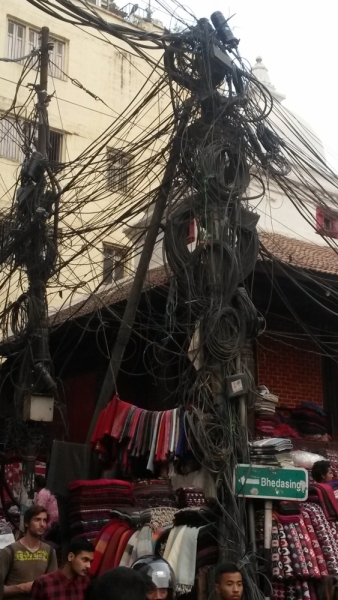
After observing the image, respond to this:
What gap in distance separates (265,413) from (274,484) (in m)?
3.14

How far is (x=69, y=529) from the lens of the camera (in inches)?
308

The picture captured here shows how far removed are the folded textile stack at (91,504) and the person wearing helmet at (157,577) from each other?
8.43 feet

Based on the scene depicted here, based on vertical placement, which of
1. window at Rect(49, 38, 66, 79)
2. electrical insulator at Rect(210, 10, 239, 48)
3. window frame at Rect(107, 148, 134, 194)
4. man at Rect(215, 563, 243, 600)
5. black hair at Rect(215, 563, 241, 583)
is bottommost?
man at Rect(215, 563, 243, 600)

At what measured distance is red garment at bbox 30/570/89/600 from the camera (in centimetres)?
518

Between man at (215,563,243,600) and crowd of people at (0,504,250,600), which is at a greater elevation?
crowd of people at (0,504,250,600)

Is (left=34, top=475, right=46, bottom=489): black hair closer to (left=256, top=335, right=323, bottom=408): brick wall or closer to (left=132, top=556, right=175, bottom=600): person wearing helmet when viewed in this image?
(left=256, top=335, right=323, bottom=408): brick wall

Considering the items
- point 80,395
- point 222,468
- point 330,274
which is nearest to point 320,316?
point 330,274

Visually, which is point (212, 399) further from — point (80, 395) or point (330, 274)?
point (80, 395)

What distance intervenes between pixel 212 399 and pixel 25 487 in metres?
3.47

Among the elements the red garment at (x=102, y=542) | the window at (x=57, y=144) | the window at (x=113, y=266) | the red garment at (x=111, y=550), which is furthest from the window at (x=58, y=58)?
the red garment at (x=111, y=550)

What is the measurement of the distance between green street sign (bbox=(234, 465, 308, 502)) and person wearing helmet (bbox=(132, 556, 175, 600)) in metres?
2.00

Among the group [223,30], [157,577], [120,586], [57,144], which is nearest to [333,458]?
[223,30]

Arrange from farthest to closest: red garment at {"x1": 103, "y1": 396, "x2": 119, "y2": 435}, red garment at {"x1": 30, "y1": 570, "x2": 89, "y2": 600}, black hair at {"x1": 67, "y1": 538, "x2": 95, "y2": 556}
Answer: red garment at {"x1": 103, "y1": 396, "x2": 119, "y2": 435}
black hair at {"x1": 67, "y1": 538, "x2": 95, "y2": 556}
red garment at {"x1": 30, "y1": 570, "x2": 89, "y2": 600}

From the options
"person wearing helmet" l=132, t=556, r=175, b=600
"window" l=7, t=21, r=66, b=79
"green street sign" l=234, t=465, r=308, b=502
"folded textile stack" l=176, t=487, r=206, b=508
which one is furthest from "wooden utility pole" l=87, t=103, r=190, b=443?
"window" l=7, t=21, r=66, b=79
